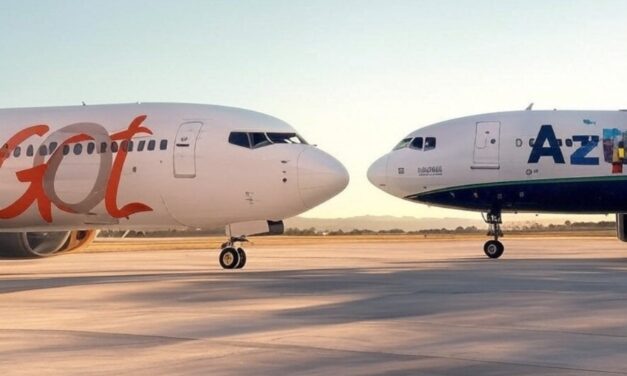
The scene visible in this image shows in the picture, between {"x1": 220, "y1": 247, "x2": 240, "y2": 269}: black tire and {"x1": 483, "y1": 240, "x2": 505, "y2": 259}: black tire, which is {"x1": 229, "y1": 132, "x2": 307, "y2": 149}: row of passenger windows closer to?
{"x1": 220, "y1": 247, "x2": 240, "y2": 269}: black tire

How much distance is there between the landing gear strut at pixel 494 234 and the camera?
105 feet

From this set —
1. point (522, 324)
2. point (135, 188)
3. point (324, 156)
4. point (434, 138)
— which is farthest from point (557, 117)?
point (522, 324)

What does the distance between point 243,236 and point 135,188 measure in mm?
2951

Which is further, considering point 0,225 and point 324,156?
point 0,225

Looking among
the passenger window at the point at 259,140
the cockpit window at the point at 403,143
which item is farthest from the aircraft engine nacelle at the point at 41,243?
the cockpit window at the point at 403,143

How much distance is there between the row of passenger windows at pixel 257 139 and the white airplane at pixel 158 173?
25mm

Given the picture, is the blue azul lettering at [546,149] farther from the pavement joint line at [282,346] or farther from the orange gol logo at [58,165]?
the pavement joint line at [282,346]

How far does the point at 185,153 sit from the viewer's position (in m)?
24.0

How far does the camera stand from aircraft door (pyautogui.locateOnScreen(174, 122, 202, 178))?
78.5ft

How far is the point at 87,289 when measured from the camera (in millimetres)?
17266

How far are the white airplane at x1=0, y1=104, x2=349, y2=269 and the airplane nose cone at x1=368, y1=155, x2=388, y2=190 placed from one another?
34.1 ft

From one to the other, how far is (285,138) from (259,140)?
67 centimetres

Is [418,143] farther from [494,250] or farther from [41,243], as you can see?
[41,243]

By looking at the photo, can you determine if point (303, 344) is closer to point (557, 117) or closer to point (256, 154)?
point (256, 154)
